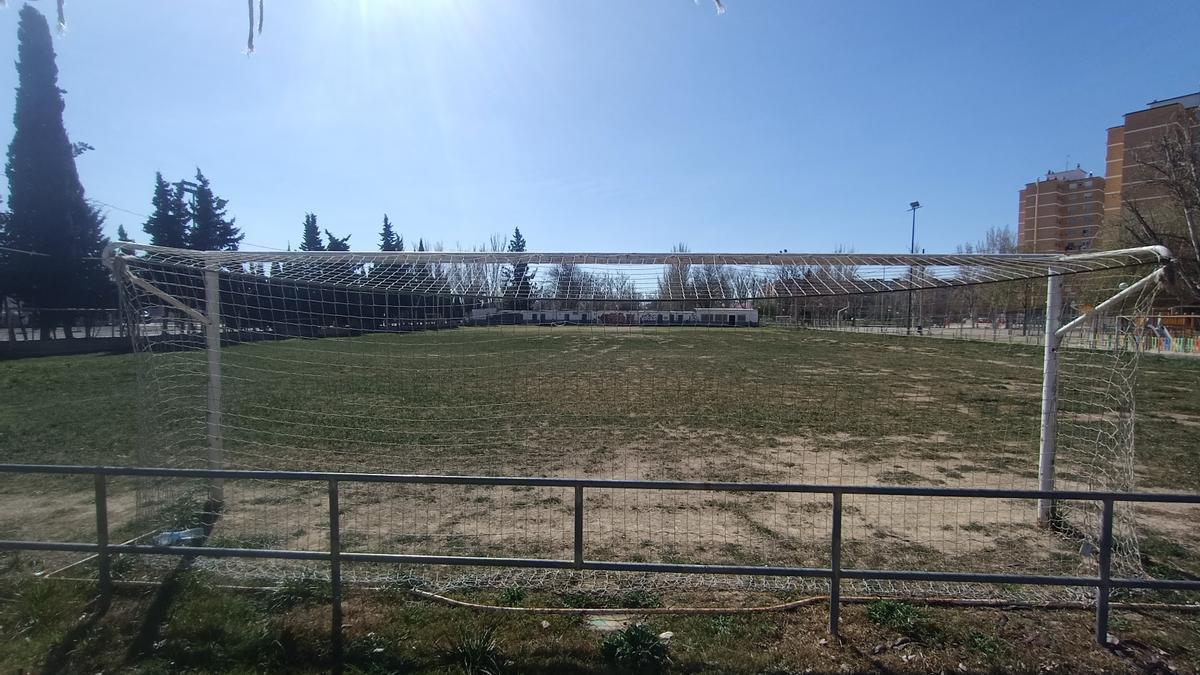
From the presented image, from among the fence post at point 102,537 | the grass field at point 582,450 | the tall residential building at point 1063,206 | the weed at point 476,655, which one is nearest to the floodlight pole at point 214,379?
the grass field at point 582,450

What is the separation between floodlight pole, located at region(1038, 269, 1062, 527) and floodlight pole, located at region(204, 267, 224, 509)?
7.34m

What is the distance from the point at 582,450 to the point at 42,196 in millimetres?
36401

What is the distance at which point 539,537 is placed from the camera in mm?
4738

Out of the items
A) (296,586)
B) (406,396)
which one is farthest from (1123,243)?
(296,586)

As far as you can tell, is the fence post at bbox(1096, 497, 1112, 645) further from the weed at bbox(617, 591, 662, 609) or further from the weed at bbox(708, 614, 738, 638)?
the weed at bbox(617, 591, 662, 609)

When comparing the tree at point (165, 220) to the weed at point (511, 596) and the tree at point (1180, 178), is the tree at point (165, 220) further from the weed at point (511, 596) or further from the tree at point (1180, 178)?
the tree at point (1180, 178)

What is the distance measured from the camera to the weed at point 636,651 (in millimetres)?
2754

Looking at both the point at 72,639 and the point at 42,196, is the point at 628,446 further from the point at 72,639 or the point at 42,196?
the point at 42,196

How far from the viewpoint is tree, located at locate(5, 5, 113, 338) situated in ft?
89.2

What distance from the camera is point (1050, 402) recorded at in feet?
15.4

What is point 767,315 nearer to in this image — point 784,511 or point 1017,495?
point 784,511

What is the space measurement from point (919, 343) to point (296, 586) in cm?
2706

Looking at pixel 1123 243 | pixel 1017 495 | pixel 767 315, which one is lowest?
pixel 1017 495

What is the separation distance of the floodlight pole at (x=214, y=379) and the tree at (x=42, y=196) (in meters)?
31.7
